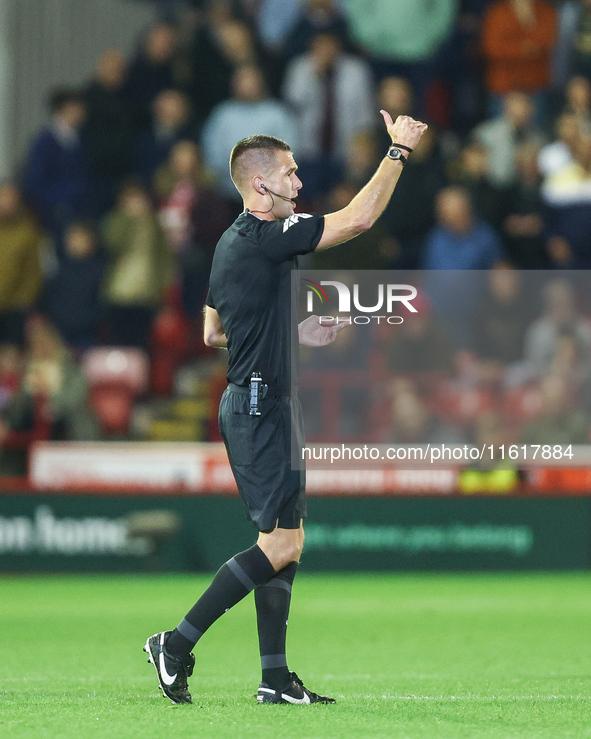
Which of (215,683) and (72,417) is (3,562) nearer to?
(72,417)

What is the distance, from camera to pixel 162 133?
15445 mm

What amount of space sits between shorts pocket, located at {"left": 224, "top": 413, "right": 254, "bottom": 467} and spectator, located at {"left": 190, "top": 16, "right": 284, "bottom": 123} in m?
10.2

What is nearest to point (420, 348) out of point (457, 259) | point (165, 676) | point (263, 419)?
point (457, 259)

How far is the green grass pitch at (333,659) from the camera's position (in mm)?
5199

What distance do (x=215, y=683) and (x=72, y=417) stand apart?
24.9 feet

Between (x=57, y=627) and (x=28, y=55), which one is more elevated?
(x=28, y=55)

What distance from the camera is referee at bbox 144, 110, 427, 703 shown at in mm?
5625

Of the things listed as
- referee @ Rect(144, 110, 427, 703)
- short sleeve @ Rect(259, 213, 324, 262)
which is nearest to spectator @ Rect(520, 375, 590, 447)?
referee @ Rect(144, 110, 427, 703)

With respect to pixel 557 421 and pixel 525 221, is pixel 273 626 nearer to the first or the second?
pixel 557 421

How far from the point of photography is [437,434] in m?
13.2

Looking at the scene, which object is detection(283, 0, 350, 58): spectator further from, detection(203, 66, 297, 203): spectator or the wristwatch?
the wristwatch

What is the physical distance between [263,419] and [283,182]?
3.23 ft

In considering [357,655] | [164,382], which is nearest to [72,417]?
[164,382]

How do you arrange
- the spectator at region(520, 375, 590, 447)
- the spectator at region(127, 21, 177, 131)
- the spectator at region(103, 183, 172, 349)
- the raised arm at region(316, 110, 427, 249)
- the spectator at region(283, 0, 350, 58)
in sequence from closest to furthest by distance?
the raised arm at region(316, 110, 427, 249)
the spectator at region(520, 375, 590, 447)
the spectator at region(103, 183, 172, 349)
the spectator at region(283, 0, 350, 58)
the spectator at region(127, 21, 177, 131)
